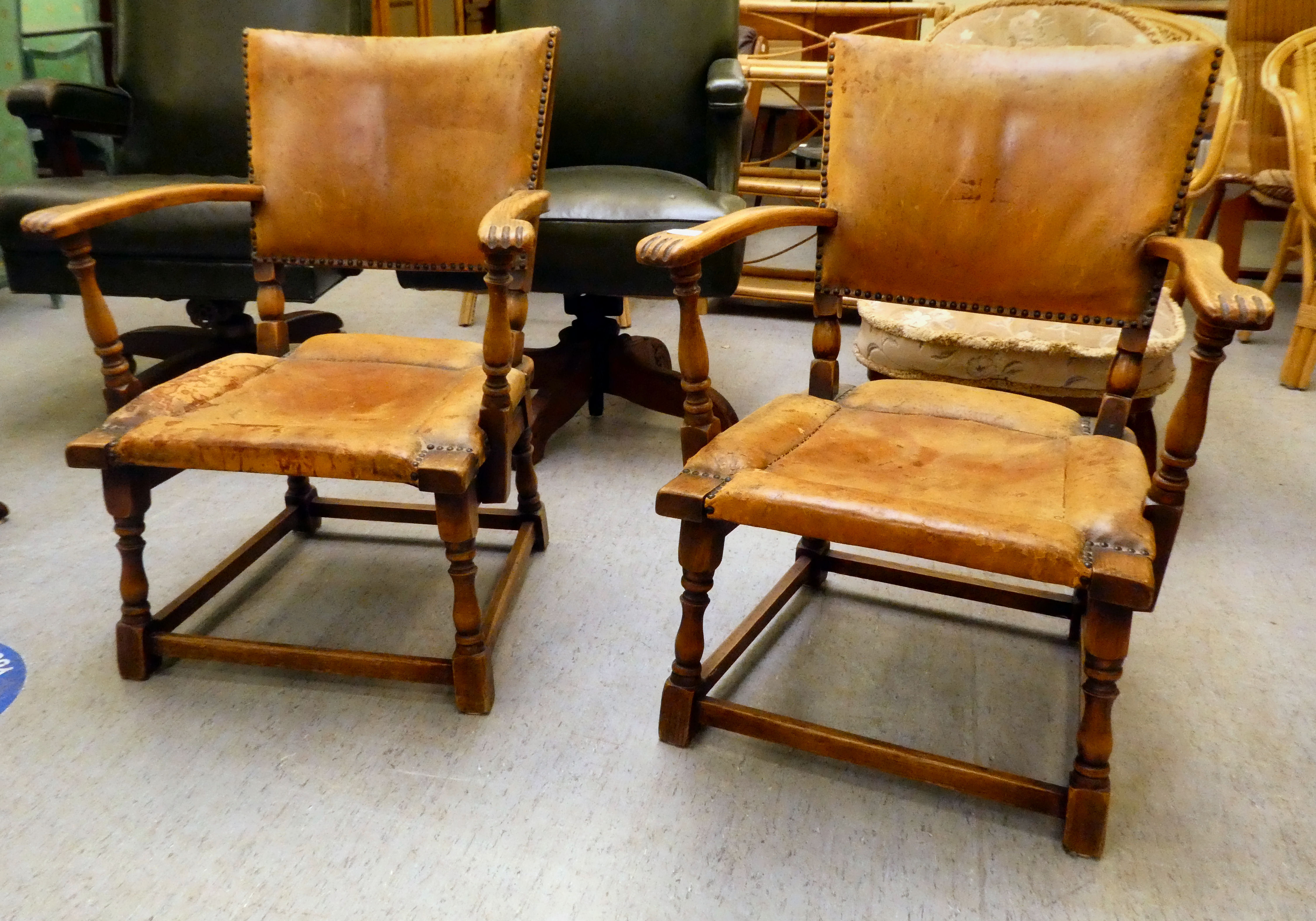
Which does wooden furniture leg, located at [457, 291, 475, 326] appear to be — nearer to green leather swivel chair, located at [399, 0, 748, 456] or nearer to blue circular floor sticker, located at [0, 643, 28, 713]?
green leather swivel chair, located at [399, 0, 748, 456]

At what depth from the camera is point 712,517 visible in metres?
1.22

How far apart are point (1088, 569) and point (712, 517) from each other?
43cm

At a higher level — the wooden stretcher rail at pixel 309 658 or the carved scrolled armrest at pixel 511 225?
the carved scrolled armrest at pixel 511 225

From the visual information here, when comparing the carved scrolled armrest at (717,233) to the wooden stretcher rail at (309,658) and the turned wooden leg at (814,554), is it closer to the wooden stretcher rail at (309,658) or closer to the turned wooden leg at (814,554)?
the turned wooden leg at (814,554)

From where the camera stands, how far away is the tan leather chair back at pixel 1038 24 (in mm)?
2266

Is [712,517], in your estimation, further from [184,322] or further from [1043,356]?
[184,322]

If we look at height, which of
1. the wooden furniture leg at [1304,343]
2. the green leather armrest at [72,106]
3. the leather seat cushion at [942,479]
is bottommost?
the wooden furniture leg at [1304,343]

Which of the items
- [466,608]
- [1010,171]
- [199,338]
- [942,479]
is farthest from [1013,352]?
[199,338]

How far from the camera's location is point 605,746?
1392 mm

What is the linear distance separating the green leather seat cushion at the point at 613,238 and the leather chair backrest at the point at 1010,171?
58cm

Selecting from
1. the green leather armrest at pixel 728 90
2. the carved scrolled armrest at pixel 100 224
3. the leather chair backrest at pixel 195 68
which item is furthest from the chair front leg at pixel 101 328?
the green leather armrest at pixel 728 90

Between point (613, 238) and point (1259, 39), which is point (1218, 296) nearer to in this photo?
point (613, 238)

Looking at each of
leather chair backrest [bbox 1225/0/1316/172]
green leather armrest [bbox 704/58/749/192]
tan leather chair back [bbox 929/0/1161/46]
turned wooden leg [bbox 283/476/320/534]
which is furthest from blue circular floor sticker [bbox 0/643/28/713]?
leather chair backrest [bbox 1225/0/1316/172]

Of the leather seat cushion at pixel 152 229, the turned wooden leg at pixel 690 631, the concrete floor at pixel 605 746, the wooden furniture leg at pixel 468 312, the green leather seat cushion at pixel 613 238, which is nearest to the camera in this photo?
the concrete floor at pixel 605 746
